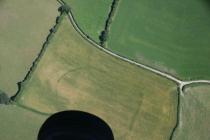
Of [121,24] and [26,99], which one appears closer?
[26,99]

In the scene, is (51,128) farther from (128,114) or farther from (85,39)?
(85,39)

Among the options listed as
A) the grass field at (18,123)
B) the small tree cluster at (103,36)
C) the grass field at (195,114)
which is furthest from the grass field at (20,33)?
the grass field at (195,114)

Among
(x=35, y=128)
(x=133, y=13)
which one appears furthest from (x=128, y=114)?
(x=133, y=13)

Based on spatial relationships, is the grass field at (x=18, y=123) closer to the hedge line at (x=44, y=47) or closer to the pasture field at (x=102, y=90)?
the pasture field at (x=102, y=90)

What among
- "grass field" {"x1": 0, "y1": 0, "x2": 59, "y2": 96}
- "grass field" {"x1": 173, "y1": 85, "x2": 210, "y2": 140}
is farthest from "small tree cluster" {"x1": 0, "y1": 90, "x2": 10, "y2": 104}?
"grass field" {"x1": 173, "y1": 85, "x2": 210, "y2": 140}

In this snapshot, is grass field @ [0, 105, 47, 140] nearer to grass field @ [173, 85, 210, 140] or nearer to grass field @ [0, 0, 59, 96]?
grass field @ [0, 0, 59, 96]

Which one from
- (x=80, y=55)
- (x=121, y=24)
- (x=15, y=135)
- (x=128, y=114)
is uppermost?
(x=121, y=24)
